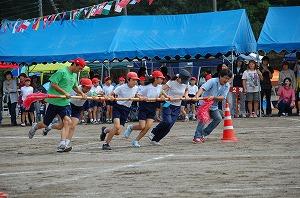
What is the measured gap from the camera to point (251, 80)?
2745 centimetres

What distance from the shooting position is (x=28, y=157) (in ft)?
50.4

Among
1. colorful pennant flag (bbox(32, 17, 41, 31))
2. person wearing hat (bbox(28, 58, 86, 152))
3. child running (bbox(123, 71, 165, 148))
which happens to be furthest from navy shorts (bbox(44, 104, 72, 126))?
colorful pennant flag (bbox(32, 17, 41, 31))

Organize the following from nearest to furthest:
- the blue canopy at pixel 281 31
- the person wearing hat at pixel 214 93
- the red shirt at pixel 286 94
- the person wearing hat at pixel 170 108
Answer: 1. the person wearing hat at pixel 170 108
2. the person wearing hat at pixel 214 93
3. the blue canopy at pixel 281 31
4. the red shirt at pixel 286 94

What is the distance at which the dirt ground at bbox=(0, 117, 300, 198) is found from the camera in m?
10.1

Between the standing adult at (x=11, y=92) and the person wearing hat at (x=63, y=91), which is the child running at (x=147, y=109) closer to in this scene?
the person wearing hat at (x=63, y=91)

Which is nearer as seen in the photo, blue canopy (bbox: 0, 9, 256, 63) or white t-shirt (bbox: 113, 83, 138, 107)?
white t-shirt (bbox: 113, 83, 138, 107)

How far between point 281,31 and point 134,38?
5032 mm

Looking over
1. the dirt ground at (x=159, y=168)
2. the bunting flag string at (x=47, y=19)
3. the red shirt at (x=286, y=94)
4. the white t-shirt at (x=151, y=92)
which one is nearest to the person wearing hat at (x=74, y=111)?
the dirt ground at (x=159, y=168)

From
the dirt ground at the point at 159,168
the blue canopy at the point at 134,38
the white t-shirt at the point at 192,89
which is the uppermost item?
the blue canopy at the point at 134,38

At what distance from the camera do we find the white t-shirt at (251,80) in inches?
1080

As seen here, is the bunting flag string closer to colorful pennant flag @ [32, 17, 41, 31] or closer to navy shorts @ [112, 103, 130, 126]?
colorful pennant flag @ [32, 17, 41, 31]

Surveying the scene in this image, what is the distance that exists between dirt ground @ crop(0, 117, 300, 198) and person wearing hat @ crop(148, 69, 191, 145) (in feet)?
1.09

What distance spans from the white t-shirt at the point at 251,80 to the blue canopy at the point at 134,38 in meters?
0.79

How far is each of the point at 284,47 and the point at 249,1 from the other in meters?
40.7
